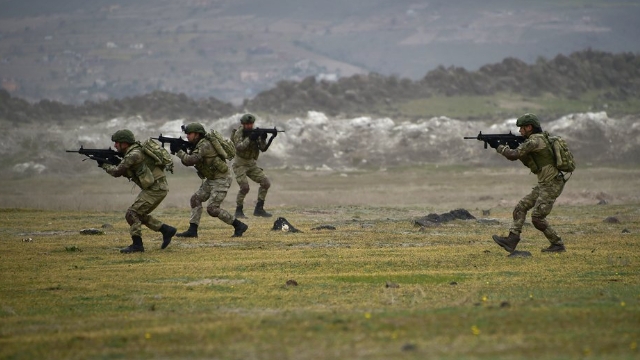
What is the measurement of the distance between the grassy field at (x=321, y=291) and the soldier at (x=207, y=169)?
64cm

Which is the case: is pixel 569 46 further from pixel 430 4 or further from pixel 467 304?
pixel 467 304

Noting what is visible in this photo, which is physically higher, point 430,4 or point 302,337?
point 430,4

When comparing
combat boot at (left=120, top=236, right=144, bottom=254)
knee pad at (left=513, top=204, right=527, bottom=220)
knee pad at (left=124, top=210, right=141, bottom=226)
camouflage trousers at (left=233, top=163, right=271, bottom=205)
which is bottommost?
combat boot at (left=120, top=236, right=144, bottom=254)

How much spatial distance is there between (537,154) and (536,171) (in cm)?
39

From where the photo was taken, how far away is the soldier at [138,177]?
19.5m

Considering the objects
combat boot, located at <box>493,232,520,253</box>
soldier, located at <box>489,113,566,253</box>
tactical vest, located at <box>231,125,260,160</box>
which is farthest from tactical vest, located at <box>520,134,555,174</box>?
tactical vest, located at <box>231,125,260,160</box>

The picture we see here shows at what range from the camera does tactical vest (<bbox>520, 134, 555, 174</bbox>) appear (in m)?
19.0

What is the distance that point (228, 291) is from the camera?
1551 cm

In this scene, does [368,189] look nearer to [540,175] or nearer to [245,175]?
[245,175]

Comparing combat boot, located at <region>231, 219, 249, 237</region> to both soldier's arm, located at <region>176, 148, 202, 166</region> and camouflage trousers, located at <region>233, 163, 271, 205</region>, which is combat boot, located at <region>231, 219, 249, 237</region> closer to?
soldier's arm, located at <region>176, 148, 202, 166</region>

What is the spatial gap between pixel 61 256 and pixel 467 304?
27.4ft

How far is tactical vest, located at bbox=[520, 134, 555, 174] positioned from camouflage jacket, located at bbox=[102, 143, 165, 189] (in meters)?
6.01

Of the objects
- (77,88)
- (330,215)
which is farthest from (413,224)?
(77,88)

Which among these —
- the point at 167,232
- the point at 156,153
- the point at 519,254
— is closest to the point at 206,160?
the point at 167,232
